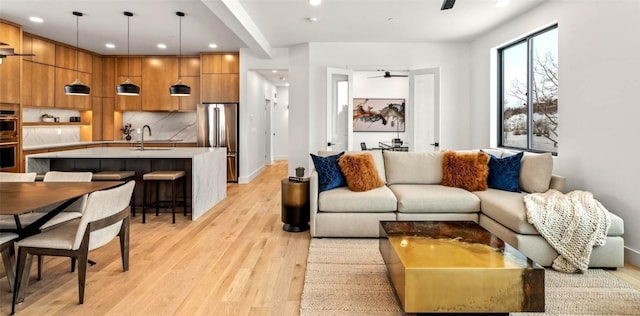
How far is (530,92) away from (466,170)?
1.78m

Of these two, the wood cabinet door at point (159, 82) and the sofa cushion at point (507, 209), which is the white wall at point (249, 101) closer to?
the wood cabinet door at point (159, 82)

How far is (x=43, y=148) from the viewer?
6133 mm

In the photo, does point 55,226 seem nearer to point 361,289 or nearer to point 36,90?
point 361,289

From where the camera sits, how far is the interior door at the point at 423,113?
262 inches

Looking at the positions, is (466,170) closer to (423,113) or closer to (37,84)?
(423,113)

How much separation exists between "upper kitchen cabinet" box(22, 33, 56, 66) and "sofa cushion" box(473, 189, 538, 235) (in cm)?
713

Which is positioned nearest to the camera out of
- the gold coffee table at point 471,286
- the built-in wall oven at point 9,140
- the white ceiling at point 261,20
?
the gold coffee table at point 471,286

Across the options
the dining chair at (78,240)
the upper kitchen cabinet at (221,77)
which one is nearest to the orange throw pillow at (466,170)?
the dining chair at (78,240)

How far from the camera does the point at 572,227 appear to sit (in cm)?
297

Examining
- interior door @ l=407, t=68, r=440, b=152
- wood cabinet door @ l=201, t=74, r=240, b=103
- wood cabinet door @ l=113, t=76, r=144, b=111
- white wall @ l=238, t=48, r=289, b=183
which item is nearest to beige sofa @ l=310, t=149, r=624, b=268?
interior door @ l=407, t=68, r=440, b=152

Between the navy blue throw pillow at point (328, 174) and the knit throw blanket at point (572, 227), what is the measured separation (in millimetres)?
1885

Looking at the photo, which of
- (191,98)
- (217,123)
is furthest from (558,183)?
(191,98)

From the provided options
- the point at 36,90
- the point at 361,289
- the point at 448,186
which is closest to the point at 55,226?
the point at 361,289

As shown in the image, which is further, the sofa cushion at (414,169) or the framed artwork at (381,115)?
the framed artwork at (381,115)
